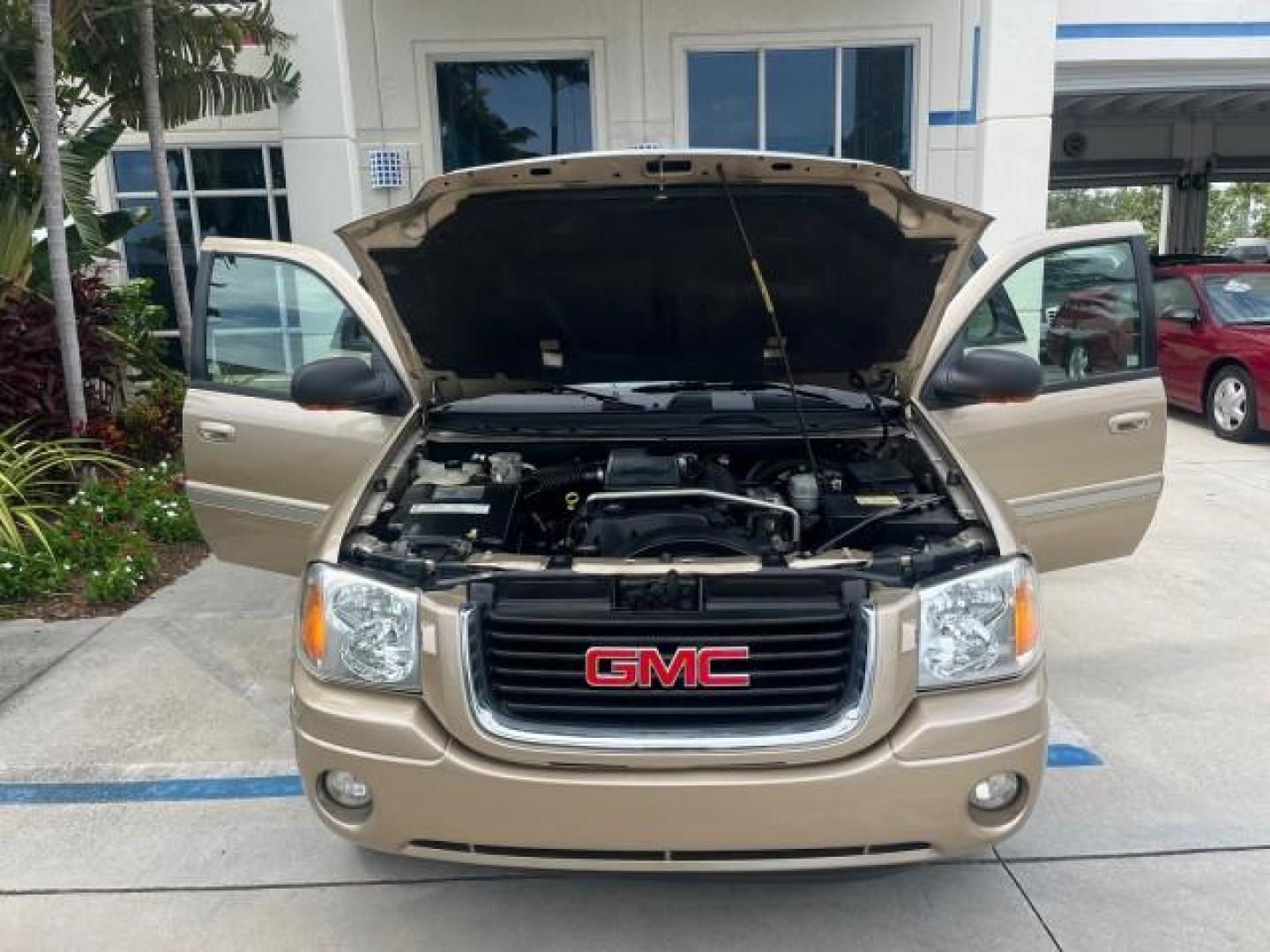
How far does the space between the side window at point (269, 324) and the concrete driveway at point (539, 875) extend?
4.36ft

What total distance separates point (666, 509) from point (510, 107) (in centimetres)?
784

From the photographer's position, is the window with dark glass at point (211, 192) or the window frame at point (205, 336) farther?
the window with dark glass at point (211, 192)

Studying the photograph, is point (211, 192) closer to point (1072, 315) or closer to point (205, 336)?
point (205, 336)

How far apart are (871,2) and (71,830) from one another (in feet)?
31.0

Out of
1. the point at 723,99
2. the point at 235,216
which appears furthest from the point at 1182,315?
the point at 235,216

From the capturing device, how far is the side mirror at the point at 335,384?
135 inches

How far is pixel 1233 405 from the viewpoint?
8742mm

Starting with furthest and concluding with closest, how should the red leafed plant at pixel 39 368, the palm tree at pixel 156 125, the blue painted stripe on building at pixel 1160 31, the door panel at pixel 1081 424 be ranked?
1. the blue painted stripe on building at pixel 1160 31
2. the palm tree at pixel 156 125
3. the red leafed plant at pixel 39 368
4. the door panel at pixel 1081 424

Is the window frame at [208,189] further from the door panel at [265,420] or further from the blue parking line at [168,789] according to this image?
the blue parking line at [168,789]

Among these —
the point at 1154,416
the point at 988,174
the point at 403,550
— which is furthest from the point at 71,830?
the point at 988,174

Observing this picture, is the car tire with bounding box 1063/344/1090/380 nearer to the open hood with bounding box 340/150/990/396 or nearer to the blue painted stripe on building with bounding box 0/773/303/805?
the open hood with bounding box 340/150/990/396

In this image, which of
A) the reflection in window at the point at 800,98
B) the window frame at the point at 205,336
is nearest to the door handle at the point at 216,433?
the window frame at the point at 205,336

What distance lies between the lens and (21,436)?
261 inches

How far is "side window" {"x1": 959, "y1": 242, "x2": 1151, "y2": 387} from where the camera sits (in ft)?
12.7
